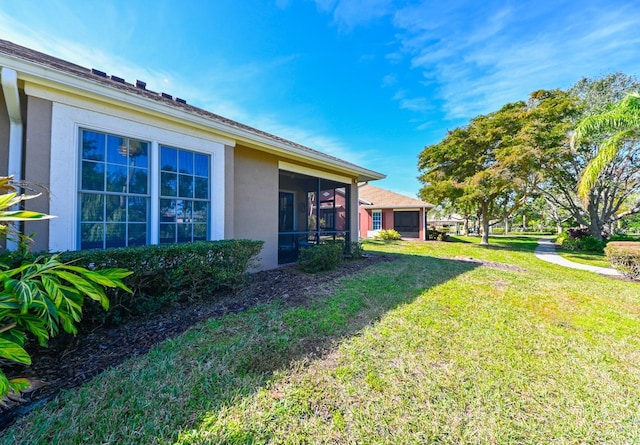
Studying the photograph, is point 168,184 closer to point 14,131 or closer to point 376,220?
point 14,131

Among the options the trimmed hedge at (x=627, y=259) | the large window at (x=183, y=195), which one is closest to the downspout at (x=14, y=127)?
the large window at (x=183, y=195)

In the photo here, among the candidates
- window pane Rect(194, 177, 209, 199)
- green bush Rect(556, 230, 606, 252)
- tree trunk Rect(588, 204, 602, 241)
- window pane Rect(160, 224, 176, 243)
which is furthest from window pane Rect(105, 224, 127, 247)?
tree trunk Rect(588, 204, 602, 241)

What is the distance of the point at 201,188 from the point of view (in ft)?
18.3

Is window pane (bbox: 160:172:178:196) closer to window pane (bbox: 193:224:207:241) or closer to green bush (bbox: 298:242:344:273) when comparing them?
window pane (bbox: 193:224:207:241)

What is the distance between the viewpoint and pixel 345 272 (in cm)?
730

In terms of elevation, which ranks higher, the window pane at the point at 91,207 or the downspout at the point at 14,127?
the downspout at the point at 14,127

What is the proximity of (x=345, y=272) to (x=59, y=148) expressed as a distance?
6463 millimetres

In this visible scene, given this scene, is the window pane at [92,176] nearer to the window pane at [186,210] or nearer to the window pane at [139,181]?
the window pane at [139,181]

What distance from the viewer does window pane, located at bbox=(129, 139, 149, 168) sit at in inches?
182

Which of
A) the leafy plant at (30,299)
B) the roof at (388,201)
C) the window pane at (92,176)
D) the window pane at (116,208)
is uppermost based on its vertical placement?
the roof at (388,201)

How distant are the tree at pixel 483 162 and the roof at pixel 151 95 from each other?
9075 millimetres

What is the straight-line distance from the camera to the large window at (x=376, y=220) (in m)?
23.4

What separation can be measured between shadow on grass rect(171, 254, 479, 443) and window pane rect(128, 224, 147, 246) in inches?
118

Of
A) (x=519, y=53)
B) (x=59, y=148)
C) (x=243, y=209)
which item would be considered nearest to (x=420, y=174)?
(x=519, y=53)
